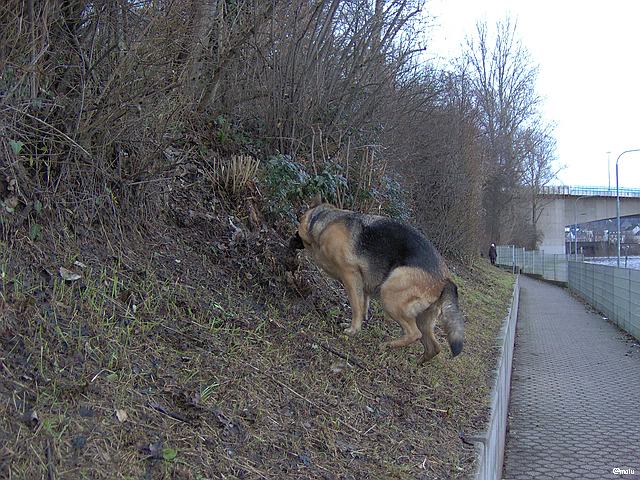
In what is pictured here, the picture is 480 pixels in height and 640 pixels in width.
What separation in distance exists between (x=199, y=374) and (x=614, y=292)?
1721 centimetres

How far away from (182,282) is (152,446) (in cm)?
227

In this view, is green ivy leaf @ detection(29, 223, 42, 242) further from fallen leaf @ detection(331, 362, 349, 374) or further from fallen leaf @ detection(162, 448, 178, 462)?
fallen leaf @ detection(331, 362, 349, 374)

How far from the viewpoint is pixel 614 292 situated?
17891 mm

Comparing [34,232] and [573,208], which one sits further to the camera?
[573,208]

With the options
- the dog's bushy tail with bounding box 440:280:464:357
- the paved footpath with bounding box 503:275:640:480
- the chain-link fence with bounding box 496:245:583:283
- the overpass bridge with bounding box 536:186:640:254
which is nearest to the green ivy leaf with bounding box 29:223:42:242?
the dog's bushy tail with bounding box 440:280:464:357

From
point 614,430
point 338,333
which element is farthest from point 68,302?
point 614,430

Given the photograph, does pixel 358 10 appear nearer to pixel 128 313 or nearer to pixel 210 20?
pixel 210 20

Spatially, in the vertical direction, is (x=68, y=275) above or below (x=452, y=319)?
above

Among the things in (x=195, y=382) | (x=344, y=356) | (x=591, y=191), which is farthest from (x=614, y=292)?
(x=591, y=191)

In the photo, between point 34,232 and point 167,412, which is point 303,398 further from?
point 34,232

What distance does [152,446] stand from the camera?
270 centimetres

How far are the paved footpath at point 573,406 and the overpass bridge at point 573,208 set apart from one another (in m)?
51.3

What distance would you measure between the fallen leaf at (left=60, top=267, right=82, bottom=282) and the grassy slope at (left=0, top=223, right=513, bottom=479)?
60 mm

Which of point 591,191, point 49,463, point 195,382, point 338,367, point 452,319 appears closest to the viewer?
point 49,463
